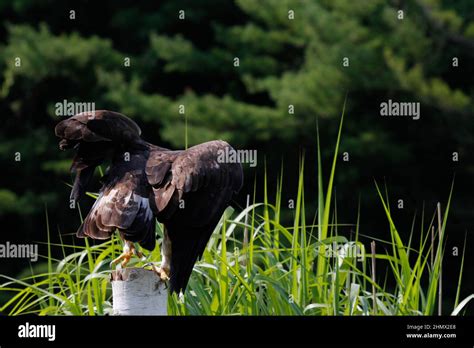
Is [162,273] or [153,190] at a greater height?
[153,190]

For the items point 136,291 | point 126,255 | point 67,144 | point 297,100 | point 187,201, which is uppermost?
point 297,100

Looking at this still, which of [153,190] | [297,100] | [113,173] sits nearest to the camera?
[153,190]

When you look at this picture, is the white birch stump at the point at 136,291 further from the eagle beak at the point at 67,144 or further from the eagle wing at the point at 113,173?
the eagle beak at the point at 67,144

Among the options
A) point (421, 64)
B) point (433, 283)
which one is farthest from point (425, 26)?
point (433, 283)

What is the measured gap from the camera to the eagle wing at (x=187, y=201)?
9.24 feet

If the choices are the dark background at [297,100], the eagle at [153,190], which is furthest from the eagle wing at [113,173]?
the dark background at [297,100]

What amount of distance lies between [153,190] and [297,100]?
312 inches

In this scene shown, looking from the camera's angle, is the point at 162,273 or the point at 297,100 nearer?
the point at 162,273

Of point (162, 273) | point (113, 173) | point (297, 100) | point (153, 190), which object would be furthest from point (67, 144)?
point (297, 100)

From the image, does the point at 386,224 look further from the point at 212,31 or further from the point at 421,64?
the point at 212,31

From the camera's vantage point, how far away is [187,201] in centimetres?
284

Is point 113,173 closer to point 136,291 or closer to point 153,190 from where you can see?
point 153,190

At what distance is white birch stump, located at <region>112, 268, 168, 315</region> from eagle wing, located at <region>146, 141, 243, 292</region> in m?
0.09

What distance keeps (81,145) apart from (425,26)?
8.38 meters
